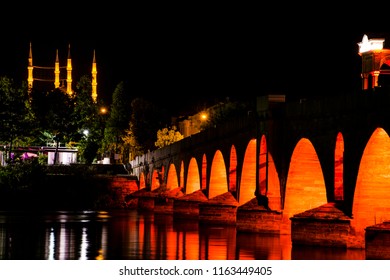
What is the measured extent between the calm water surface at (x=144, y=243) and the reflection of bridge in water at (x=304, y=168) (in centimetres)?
119

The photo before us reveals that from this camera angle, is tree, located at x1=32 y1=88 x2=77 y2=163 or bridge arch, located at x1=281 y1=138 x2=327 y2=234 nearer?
bridge arch, located at x1=281 y1=138 x2=327 y2=234

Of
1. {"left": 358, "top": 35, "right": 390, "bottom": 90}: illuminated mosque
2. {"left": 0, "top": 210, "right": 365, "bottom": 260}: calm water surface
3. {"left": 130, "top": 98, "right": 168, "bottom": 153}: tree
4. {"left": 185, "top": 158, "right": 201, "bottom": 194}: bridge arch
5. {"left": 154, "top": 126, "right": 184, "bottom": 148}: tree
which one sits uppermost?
{"left": 130, "top": 98, "right": 168, "bottom": 153}: tree

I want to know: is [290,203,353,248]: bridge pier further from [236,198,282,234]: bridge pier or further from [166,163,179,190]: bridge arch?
[166,163,179,190]: bridge arch

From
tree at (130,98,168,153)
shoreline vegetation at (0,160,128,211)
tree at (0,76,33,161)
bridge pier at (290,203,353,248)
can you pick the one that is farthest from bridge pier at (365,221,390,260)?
tree at (130,98,168,153)

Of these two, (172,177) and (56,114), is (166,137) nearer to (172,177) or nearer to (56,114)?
(56,114)

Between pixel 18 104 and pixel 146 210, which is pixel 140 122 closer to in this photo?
pixel 18 104

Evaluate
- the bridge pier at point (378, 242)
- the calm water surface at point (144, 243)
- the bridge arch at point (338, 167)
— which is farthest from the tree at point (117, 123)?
the bridge pier at point (378, 242)

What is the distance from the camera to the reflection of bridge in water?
37.8 metres

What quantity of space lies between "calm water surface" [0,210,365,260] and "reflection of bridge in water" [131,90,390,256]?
119cm

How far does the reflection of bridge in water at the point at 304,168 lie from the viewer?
37.8 metres

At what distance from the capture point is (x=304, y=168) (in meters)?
46.5

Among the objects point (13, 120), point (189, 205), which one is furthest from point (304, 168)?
point (13, 120)

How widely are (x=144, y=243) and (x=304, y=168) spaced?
312 inches
